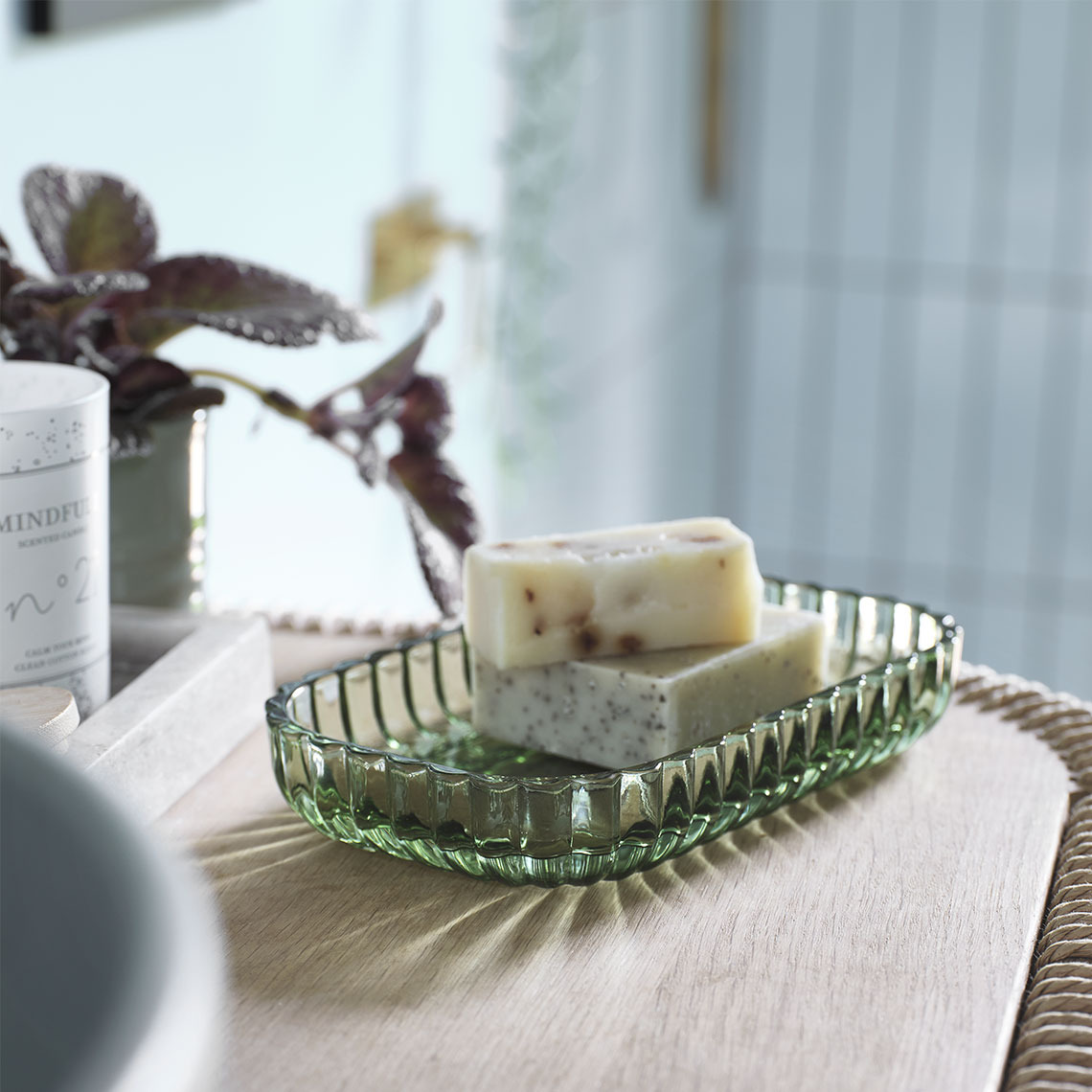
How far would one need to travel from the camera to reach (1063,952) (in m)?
0.41

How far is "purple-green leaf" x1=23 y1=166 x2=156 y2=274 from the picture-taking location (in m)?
0.54

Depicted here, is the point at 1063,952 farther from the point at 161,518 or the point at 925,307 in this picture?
the point at 925,307

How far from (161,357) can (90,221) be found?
57 millimetres

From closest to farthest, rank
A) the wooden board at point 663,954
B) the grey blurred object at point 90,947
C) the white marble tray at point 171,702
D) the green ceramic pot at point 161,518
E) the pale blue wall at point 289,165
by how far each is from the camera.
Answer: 1. the grey blurred object at point 90,947
2. the wooden board at point 663,954
3. the white marble tray at point 171,702
4. the green ceramic pot at point 161,518
5. the pale blue wall at point 289,165

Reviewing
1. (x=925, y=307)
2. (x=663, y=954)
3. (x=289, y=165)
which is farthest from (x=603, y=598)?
(x=925, y=307)

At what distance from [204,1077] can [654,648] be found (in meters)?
0.34

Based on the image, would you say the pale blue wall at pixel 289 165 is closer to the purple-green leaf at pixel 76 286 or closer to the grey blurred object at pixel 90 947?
the purple-green leaf at pixel 76 286

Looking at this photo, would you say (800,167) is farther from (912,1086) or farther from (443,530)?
(912,1086)

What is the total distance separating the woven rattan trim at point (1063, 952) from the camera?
35cm

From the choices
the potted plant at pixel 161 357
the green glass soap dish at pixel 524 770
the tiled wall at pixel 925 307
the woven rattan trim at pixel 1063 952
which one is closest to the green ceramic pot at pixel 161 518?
the potted plant at pixel 161 357

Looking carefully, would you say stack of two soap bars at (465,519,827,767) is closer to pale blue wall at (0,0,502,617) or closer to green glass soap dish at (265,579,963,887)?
green glass soap dish at (265,579,963,887)

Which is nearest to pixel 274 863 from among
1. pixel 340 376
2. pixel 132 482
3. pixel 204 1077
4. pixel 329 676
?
pixel 329 676

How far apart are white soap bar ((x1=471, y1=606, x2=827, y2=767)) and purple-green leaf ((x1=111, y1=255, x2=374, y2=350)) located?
0.14 m

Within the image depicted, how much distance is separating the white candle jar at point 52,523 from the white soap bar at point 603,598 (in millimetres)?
127
